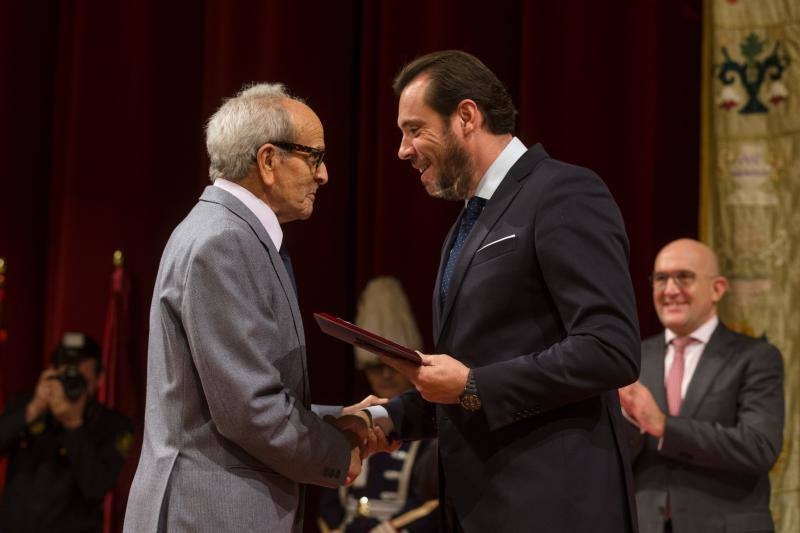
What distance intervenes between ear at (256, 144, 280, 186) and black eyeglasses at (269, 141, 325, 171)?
2 cm

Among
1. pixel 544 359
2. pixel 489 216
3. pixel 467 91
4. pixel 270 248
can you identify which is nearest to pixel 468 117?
pixel 467 91

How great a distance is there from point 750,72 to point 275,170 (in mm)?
2395

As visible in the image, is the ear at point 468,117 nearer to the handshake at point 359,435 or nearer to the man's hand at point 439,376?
the man's hand at point 439,376

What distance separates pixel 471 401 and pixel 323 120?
2.47 metres

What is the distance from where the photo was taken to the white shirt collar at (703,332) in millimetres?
3554

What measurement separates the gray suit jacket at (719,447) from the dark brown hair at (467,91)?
4.54ft

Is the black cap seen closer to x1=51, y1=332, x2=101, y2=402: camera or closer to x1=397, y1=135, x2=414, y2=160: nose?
x1=51, y1=332, x2=101, y2=402: camera

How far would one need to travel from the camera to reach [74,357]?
4020mm

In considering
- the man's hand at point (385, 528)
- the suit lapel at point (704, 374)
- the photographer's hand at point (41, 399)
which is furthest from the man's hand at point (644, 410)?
the photographer's hand at point (41, 399)

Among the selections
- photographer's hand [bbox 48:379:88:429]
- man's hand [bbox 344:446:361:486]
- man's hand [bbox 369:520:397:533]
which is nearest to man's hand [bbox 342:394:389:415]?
man's hand [bbox 344:446:361:486]

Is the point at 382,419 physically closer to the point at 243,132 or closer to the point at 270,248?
the point at 270,248

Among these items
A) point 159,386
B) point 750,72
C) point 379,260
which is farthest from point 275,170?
point 750,72

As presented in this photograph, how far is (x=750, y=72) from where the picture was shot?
4.00 metres

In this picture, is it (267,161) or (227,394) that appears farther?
(267,161)
